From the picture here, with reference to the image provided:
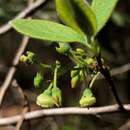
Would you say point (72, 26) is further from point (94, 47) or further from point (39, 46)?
point (39, 46)

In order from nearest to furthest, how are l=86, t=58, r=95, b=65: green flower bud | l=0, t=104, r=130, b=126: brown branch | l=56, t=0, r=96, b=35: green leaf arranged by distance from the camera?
l=56, t=0, r=96, b=35: green leaf, l=86, t=58, r=95, b=65: green flower bud, l=0, t=104, r=130, b=126: brown branch

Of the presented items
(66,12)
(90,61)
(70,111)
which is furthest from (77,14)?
(70,111)

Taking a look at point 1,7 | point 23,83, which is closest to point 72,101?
point 23,83

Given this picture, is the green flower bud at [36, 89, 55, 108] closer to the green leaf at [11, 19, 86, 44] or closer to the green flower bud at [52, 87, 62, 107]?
the green flower bud at [52, 87, 62, 107]

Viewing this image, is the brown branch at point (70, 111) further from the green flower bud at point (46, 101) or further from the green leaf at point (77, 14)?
the green leaf at point (77, 14)

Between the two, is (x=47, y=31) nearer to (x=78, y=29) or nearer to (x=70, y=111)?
(x=78, y=29)

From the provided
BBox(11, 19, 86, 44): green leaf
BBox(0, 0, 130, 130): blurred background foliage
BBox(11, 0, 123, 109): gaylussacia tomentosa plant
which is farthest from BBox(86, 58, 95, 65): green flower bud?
BBox(0, 0, 130, 130): blurred background foliage

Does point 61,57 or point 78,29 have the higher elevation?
point 78,29
